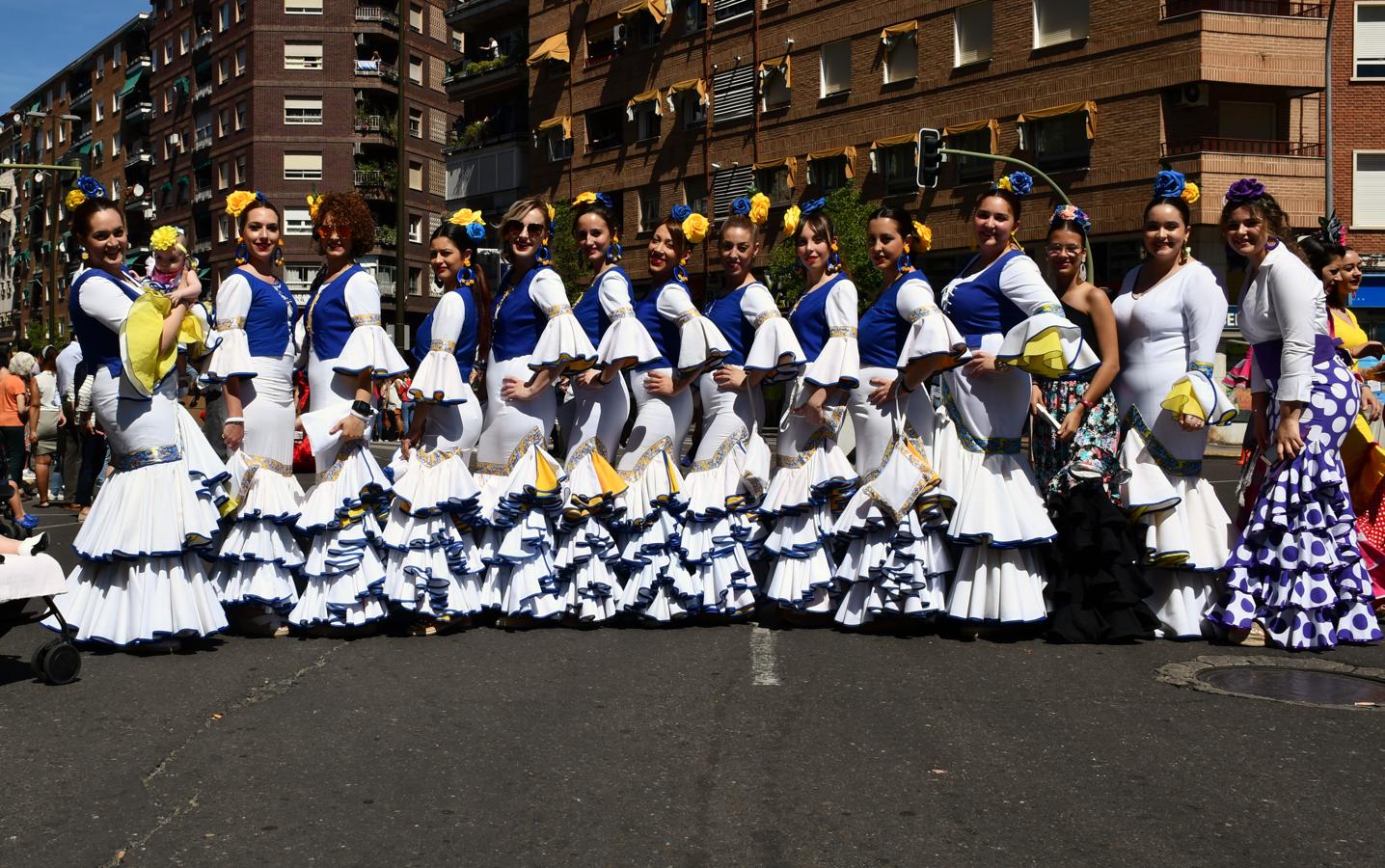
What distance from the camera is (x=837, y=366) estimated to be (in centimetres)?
752

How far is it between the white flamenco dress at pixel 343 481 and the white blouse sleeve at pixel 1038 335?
3.18 m

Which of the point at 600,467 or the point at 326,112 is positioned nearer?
the point at 600,467

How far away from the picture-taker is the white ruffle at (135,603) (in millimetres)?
6832

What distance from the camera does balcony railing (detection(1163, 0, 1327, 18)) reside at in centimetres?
3306

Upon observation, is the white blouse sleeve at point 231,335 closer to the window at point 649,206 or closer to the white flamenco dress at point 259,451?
the white flamenco dress at point 259,451

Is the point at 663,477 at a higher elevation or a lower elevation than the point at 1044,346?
lower

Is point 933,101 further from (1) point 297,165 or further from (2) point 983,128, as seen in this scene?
(1) point 297,165

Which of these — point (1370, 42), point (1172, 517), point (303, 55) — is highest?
point (303, 55)

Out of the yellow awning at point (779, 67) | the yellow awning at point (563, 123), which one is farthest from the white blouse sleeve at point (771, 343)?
the yellow awning at point (563, 123)

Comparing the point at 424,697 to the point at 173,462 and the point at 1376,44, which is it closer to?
the point at 173,462

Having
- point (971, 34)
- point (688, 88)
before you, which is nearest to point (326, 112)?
point (688, 88)

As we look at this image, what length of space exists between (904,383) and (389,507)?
9.20 ft

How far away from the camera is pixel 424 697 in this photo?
5930 millimetres

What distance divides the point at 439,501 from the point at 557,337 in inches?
41.7
